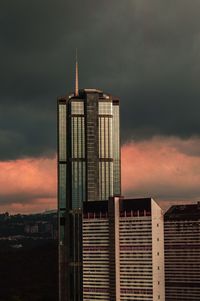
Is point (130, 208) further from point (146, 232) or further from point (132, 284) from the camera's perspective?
point (132, 284)

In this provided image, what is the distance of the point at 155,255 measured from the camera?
196 meters

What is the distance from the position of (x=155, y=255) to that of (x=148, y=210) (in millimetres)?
11994

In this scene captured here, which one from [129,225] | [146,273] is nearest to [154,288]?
[146,273]

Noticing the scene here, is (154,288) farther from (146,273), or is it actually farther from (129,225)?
(129,225)

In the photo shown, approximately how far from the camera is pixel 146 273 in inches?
7643

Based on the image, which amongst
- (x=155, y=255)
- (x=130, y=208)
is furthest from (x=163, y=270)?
(x=130, y=208)

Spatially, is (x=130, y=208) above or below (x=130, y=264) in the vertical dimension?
above

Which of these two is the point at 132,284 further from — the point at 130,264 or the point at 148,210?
the point at 148,210

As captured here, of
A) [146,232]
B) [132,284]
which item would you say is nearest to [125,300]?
[132,284]

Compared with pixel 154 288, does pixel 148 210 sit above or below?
above

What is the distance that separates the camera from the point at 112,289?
19875cm

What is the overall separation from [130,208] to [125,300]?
2405 centimetres

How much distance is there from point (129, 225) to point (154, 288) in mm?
17916

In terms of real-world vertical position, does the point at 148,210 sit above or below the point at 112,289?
above
